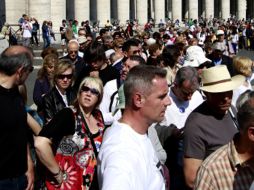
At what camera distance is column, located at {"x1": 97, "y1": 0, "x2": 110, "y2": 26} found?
4700 cm

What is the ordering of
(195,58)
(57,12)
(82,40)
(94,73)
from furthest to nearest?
(57,12) → (82,40) → (195,58) → (94,73)

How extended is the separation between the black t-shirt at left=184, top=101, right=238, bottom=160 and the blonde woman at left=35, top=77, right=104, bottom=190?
0.90 meters

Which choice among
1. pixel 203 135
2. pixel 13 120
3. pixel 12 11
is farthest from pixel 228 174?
pixel 12 11

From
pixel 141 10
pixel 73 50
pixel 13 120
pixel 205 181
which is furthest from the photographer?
pixel 141 10

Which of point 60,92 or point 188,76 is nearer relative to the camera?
point 188,76

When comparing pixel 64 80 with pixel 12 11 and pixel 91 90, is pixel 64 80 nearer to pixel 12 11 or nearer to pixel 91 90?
pixel 91 90

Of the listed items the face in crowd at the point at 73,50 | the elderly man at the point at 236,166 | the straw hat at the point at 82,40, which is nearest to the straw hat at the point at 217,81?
→ the elderly man at the point at 236,166

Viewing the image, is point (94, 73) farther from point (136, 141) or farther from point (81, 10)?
point (81, 10)

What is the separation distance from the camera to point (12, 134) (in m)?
4.88

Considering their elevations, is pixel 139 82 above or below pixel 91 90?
above

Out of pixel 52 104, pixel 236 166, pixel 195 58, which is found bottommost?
pixel 236 166

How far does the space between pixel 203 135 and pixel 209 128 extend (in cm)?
8

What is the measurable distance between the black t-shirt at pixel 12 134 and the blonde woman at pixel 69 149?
0.53ft

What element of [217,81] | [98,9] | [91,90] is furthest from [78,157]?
[98,9]
